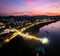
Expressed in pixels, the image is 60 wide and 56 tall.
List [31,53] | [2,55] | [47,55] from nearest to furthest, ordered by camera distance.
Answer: [2,55] < [31,53] < [47,55]

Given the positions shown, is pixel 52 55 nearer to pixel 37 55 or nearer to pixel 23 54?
pixel 37 55

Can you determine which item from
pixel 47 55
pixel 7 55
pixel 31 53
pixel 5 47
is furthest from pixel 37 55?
pixel 5 47

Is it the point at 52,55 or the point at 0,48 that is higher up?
the point at 0,48

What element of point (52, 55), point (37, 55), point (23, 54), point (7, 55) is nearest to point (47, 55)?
point (52, 55)

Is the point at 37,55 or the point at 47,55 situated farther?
the point at 47,55

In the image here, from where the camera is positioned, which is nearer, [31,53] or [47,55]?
[31,53]

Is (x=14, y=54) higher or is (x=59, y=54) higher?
(x=14, y=54)

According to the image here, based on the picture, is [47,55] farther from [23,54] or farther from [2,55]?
[2,55]

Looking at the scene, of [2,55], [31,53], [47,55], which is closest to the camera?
[2,55]
